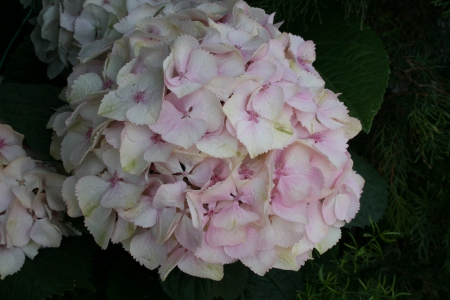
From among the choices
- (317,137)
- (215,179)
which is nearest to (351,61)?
(317,137)

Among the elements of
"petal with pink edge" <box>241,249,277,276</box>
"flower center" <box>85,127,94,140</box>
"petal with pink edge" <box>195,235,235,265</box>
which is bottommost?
"petal with pink edge" <box>241,249,277,276</box>

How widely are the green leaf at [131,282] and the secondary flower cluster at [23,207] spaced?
0.36 feet

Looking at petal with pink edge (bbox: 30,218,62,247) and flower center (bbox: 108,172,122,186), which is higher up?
flower center (bbox: 108,172,122,186)

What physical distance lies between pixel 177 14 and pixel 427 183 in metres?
0.64

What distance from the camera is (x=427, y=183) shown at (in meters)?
1.05

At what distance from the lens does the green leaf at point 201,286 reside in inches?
27.6

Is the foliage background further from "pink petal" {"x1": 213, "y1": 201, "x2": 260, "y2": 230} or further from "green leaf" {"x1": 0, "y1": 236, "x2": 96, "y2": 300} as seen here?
"pink petal" {"x1": 213, "y1": 201, "x2": 260, "y2": 230}

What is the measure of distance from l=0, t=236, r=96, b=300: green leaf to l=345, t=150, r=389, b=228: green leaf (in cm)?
41

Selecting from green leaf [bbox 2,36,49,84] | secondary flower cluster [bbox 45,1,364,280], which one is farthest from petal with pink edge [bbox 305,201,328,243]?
green leaf [bbox 2,36,49,84]

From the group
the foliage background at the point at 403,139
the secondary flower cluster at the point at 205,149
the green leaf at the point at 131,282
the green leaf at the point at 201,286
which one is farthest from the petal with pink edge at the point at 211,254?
the foliage background at the point at 403,139

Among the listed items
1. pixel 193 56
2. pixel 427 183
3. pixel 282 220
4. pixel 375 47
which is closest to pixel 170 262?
pixel 282 220

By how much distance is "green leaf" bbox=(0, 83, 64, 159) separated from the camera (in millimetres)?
763

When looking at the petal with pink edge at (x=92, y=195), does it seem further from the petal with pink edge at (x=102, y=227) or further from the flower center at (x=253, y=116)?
the flower center at (x=253, y=116)

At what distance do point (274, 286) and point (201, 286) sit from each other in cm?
17
